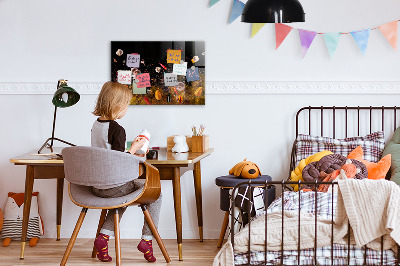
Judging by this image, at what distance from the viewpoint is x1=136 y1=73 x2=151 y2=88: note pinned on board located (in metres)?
4.39

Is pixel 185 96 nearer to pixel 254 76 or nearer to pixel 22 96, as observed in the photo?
pixel 254 76

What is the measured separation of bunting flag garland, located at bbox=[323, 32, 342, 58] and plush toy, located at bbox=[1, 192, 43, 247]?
7.79 ft

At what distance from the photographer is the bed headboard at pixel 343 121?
432cm

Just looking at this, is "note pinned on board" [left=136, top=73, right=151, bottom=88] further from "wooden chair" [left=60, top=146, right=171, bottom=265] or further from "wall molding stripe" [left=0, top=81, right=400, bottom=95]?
"wooden chair" [left=60, top=146, right=171, bottom=265]

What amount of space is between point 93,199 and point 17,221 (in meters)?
1.19

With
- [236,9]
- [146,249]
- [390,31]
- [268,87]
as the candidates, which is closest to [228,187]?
[146,249]

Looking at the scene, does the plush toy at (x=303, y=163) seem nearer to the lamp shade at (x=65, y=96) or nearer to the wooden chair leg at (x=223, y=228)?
the wooden chair leg at (x=223, y=228)

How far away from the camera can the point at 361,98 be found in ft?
14.2

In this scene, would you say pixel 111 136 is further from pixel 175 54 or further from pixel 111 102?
pixel 175 54

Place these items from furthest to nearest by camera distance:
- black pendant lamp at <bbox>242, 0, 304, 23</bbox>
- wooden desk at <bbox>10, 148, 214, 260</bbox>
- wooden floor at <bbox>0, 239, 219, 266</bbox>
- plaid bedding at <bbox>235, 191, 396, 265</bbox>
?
wooden floor at <bbox>0, 239, 219, 266</bbox>, wooden desk at <bbox>10, 148, 214, 260</bbox>, black pendant lamp at <bbox>242, 0, 304, 23</bbox>, plaid bedding at <bbox>235, 191, 396, 265</bbox>

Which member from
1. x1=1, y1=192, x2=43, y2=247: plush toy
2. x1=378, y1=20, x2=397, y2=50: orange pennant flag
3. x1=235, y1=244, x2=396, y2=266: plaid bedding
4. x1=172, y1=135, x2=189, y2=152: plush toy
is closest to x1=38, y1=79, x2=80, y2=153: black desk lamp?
x1=1, y1=192, x2=43, y2=247: plush toy

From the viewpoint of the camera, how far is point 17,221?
4.29 m

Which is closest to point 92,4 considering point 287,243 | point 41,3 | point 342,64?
point 41,3

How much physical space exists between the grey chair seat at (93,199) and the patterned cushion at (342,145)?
1.34 meters
